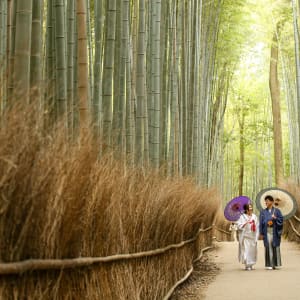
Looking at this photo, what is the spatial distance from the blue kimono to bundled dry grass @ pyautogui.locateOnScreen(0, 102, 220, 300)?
499 cm

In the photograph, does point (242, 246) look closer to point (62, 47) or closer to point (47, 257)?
point (62, 47)

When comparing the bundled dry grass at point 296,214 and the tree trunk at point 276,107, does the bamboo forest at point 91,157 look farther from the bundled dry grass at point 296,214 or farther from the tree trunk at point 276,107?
the tree trunk at point 276,107

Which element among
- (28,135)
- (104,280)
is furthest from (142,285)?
(28,135)

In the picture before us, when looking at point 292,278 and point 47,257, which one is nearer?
point 47,257

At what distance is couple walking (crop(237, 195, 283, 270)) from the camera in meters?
10.3

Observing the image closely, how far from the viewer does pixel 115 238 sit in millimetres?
4414

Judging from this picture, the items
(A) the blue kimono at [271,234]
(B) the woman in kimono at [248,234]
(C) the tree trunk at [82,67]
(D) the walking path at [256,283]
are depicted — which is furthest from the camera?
(B) the woman in kimono at [248,234]

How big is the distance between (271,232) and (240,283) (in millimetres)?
2228

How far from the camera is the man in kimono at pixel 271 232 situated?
10.2 meters

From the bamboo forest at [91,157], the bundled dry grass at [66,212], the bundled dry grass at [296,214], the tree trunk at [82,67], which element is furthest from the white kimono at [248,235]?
the tree trunk at [82,67]

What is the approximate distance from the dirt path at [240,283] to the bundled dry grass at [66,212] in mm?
1902

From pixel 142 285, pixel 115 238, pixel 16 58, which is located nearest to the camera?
pixel 16 58

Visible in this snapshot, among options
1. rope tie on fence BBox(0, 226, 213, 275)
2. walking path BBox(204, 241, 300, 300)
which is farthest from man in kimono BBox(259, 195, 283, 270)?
rope tie on fence BBox(0, 226, 213, 275)

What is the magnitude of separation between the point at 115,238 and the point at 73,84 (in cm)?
213
